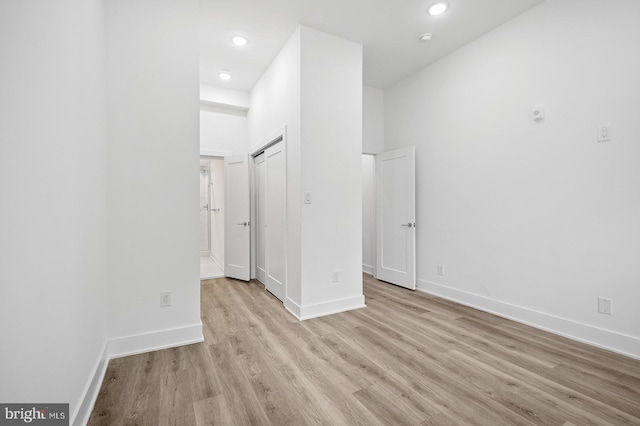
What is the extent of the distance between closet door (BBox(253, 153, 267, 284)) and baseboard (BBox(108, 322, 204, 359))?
1.75 meters

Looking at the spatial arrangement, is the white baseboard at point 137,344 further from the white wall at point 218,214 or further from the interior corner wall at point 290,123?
the white wall at point 218,214

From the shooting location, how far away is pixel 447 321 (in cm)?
300

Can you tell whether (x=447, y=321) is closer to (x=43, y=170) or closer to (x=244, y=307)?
(x=244, y=307)

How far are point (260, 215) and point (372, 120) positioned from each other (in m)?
2.38

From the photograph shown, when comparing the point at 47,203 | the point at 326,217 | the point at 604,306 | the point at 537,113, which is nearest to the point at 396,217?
the point at 326,217

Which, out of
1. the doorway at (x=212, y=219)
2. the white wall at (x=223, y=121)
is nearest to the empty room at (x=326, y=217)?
the white wall at (x=223, y=121)

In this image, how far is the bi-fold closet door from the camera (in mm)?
3580

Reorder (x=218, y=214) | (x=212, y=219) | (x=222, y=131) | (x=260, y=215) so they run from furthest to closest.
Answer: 1. (x=212, y=219)
2. (x=218, y=214)
3. (x=222, y=131)
4. (x=260, y=215)

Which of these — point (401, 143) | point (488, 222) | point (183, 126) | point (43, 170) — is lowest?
point (488, 222)

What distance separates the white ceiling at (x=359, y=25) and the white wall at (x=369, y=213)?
5.50ft

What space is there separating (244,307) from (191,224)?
137cm

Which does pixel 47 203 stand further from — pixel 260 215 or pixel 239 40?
pixel 260 215

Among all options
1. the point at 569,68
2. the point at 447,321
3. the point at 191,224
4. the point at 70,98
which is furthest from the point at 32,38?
the point at 569,68

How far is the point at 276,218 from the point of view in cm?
378
